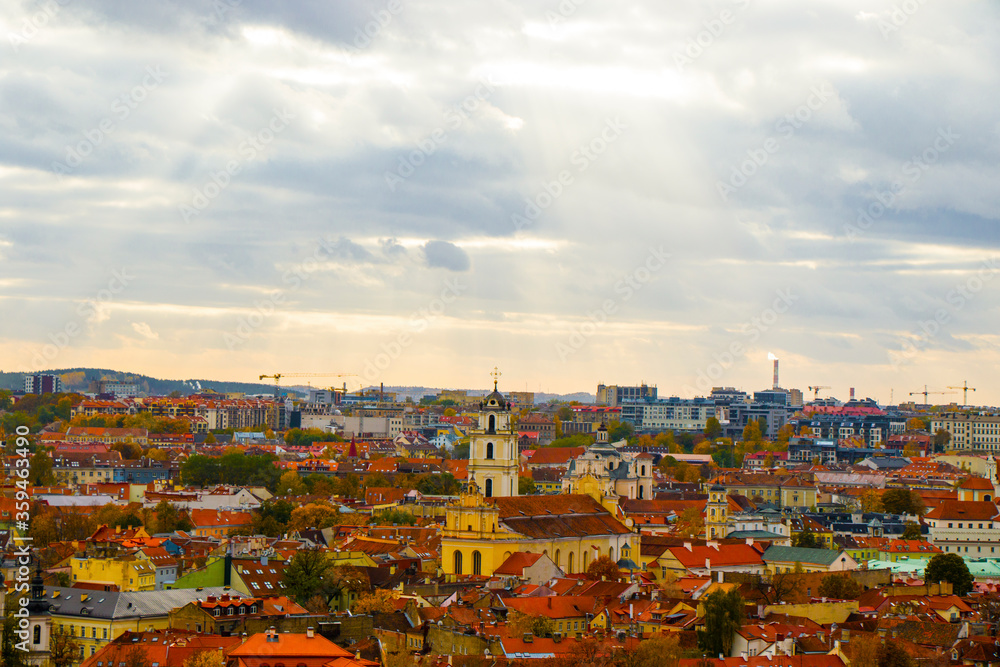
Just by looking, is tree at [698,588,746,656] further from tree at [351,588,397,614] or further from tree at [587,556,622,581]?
tree at [587,556,622,581]

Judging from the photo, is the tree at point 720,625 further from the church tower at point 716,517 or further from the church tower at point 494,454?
the church tower at point 716,517

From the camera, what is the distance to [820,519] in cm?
9081

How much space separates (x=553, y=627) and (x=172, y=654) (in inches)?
521

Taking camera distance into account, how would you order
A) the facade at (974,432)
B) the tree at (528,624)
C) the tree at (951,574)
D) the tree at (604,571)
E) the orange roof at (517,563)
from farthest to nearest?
→ 1. the facade at (974,432)
2. the tree at (604,571)
3. the tree at (951,574)
4. the orange roof at (517,563)
5. the tree at (528,624)

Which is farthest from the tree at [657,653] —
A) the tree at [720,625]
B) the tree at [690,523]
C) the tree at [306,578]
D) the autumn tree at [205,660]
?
the tree at [690,523]

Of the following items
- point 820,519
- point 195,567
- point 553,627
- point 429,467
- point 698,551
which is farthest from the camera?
point 429,467

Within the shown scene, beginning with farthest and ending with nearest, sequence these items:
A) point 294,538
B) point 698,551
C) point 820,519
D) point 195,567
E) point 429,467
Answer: point 429,467, point 820,519, point 294,538, point 698,551, point 195,567

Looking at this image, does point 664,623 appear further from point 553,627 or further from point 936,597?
point 936,597

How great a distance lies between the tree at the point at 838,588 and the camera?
185ft

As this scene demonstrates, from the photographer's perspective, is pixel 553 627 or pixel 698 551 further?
pixel 698 551

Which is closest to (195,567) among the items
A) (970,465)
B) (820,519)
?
(820,519)

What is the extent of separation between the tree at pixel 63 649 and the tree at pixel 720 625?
17.5 meters

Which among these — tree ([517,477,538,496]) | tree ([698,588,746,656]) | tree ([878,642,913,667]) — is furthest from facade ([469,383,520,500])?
tree ([517,477,538,496])

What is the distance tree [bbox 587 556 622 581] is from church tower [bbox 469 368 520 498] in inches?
287
